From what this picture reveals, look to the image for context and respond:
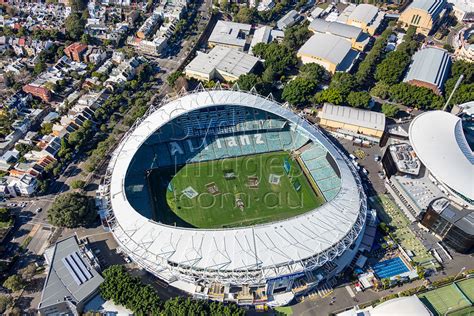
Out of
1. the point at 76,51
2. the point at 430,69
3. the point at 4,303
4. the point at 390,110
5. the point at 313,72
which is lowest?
the point at 4,303

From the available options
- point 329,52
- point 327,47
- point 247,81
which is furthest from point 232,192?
point 327,47

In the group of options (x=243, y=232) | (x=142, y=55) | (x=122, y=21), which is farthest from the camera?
(x=122, y=21)

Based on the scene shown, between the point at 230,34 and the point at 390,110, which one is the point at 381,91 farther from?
the point at 230,34

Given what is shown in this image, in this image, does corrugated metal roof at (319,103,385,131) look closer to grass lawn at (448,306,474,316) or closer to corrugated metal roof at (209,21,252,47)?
corrugated metal roof at (209,21,252,47)

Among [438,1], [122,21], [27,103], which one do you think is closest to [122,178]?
[27,103]

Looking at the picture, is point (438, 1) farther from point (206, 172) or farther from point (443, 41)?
point (206, 172)

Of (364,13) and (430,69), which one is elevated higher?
(364,13)

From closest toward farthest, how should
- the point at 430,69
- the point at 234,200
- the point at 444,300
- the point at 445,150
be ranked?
the point at 444,300 < the point at 234,200 < the point at 445,150 < the point at 430,69

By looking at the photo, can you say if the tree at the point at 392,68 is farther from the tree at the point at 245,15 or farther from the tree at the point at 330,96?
the tree at the point at 245,15
